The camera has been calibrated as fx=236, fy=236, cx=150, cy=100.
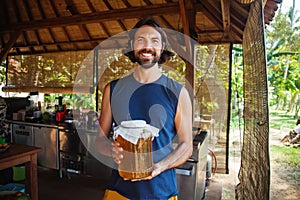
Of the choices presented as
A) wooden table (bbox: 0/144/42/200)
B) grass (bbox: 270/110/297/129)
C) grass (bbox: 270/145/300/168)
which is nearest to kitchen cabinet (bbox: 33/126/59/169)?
wooden table (bbox: 0/144/42/200)

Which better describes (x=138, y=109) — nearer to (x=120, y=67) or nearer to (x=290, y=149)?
(x=120, y=67)

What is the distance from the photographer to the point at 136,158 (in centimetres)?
96

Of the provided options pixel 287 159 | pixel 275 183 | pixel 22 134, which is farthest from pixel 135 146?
pixel 287 159

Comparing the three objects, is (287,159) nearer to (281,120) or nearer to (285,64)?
(281,120)

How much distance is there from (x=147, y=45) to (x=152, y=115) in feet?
1.08

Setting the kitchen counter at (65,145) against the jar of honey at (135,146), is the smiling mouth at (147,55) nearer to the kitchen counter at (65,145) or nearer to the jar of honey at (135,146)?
the jar of honey at (135,146)

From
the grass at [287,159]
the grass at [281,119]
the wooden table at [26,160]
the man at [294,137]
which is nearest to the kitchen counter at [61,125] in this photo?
the wooden table at [26,160]

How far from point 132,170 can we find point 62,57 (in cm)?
461

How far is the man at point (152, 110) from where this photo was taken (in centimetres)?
109

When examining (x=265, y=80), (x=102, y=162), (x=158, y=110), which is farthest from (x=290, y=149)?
(x=158, y=110)

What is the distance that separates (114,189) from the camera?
1.13 metres

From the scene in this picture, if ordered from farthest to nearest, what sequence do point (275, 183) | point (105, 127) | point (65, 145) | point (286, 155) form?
point (286, 155) → point (275, 183) → point (65, 145) → point (105, 127)

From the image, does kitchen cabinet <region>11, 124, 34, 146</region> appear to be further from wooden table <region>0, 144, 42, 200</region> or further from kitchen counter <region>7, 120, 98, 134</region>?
wooden table <region>0, 144, 42, 200</region>

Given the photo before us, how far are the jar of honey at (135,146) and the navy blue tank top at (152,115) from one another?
9 cm
